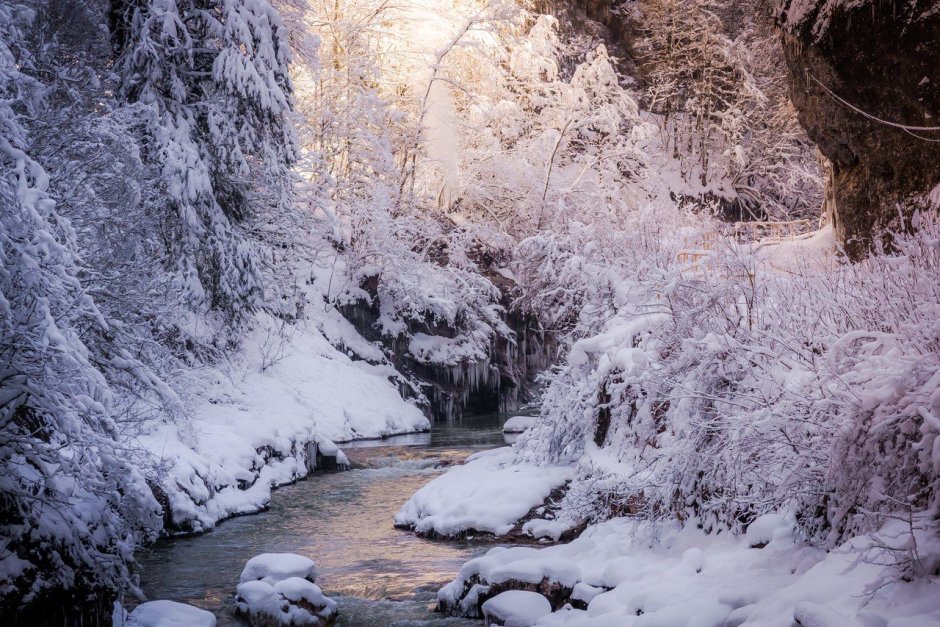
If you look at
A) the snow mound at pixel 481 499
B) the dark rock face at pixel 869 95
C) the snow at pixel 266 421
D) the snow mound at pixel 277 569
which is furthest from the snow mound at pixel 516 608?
the dark rock face at pixel 869 95

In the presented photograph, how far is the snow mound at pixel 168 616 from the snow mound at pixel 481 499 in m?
3.70

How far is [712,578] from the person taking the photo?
6.05 meters

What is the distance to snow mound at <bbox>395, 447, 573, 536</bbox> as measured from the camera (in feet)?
31.9

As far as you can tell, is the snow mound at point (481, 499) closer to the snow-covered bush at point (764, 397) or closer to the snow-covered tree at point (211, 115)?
the snow-covered bush at point (764, 397)

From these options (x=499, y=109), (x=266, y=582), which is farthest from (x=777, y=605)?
(x=499, y=109)

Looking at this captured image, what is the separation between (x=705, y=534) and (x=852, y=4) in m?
8.58

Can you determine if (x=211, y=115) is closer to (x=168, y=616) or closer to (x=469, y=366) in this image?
(x=168, y=616)

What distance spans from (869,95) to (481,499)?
8.23 meters

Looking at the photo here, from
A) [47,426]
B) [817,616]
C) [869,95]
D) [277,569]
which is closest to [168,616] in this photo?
[277,569]

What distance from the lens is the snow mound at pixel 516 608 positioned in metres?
6.56

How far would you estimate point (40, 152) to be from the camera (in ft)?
23.4

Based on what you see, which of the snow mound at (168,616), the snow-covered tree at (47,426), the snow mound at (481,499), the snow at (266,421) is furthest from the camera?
the snow at (266,421)

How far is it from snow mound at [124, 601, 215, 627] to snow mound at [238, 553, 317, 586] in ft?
2.84

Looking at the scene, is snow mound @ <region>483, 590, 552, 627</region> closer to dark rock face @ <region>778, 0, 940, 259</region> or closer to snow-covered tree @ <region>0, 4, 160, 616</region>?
snow-covered tree @ <region>0, 4, 160, 616</region>
